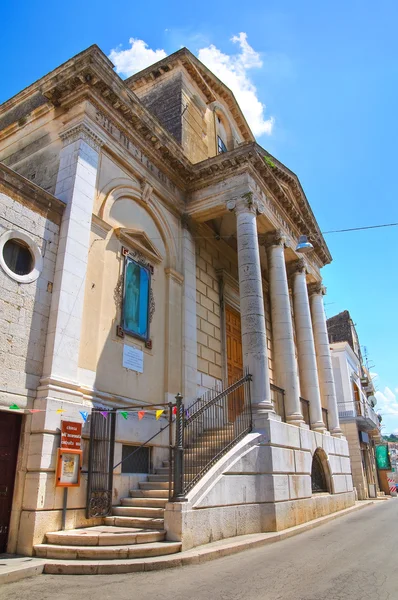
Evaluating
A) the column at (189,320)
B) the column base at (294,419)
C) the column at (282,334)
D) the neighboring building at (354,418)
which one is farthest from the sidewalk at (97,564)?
the neighboring building at (354,418)

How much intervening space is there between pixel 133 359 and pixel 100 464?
2644 millimetres

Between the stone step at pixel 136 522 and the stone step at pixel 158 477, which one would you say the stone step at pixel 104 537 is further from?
the stone step at pixel 158 477

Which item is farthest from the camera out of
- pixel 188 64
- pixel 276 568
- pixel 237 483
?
pixel 188 64

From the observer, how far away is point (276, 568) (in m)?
5.86

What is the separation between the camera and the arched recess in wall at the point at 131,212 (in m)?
10.6

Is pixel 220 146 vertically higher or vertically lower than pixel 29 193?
higher

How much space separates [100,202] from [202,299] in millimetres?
4657

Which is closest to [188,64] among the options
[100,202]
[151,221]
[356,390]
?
[151,221]

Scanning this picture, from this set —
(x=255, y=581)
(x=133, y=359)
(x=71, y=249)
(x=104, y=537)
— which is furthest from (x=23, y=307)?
(x=255, y=581)

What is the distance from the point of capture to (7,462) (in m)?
7.12

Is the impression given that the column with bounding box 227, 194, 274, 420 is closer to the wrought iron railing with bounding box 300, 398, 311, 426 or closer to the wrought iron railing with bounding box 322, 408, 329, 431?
the wrought iron railing with bounding box 300, 398, 311, 426

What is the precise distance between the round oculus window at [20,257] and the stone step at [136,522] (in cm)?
438

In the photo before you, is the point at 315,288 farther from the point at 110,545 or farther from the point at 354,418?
the point at 110,545

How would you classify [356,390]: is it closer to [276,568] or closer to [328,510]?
[328,510]
